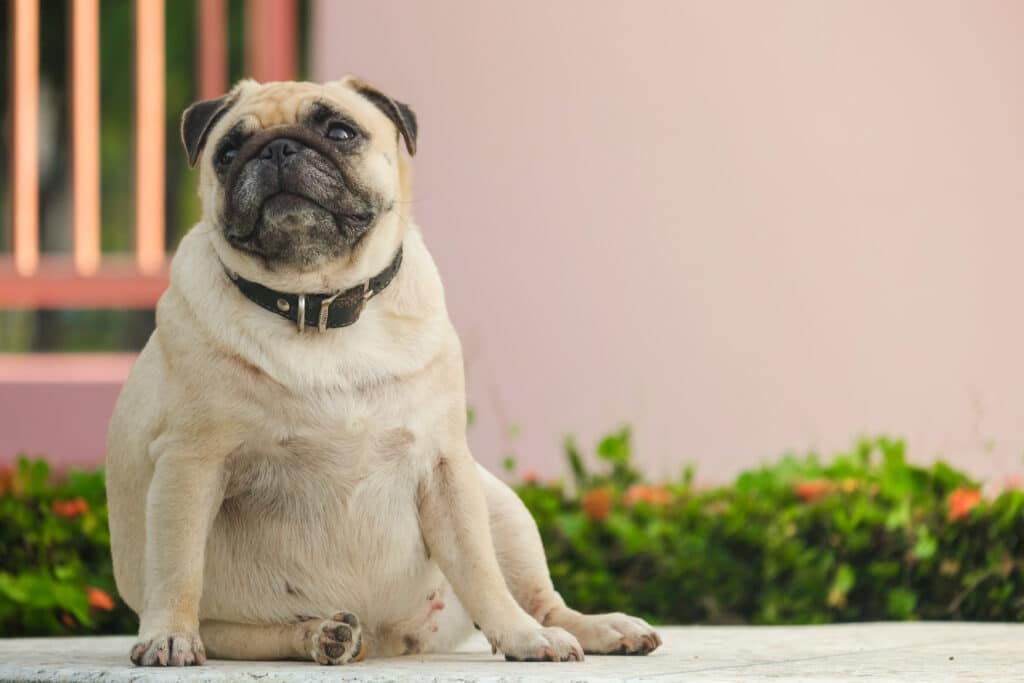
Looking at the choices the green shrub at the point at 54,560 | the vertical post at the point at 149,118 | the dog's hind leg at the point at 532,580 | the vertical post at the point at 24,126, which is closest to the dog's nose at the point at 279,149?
the dog's hind leg at the point at 532,580

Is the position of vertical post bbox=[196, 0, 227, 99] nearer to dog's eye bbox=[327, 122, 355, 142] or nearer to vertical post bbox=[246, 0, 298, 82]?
vertical post bbox=[246, 0, 298, 82]

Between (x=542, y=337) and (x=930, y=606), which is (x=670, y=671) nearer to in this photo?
(x=930, y=606)

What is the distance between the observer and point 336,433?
9.71 feet

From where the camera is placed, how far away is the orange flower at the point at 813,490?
4.71 metres

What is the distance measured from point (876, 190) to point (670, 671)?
371cm

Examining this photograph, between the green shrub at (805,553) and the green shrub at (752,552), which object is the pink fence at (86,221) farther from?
the green shrub at (805,553)

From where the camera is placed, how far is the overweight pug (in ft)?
9.62

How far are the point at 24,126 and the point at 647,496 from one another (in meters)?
3.39

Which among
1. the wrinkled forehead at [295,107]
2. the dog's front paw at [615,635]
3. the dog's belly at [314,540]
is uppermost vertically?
the wrinkled forehead at [295,107]

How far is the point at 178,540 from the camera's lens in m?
2.91

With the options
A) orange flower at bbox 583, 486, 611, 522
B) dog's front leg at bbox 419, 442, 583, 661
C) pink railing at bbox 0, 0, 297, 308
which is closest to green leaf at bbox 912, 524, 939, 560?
orange flower at bbox 583, 486, 611, 522

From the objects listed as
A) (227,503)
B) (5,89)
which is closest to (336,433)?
(227,503)

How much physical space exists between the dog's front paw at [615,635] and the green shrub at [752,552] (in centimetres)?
126

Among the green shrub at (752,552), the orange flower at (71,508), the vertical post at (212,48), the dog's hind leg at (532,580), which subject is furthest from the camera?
the vertical post at (212,48)
